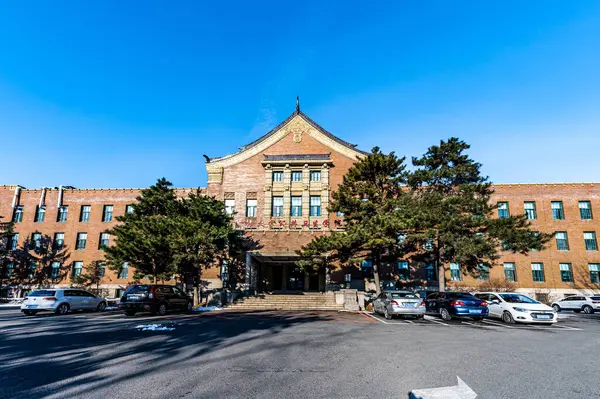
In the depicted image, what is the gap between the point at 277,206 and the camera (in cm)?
3169

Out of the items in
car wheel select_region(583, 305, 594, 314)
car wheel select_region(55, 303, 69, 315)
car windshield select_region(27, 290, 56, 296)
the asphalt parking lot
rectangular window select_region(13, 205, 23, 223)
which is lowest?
car wheel select_region(583, 305, 594, 314)

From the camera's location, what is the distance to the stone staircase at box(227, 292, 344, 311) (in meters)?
23.2

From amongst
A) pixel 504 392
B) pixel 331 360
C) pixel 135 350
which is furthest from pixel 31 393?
pixel 504 392

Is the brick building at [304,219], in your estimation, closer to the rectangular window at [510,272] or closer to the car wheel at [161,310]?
the rectangular window at [510,272]

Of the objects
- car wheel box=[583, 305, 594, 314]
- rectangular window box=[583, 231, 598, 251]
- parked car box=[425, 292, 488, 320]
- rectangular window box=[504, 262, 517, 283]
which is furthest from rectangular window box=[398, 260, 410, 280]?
rectangular window box=[583, 231, 598, 251]

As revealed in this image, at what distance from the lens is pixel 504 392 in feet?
17.4

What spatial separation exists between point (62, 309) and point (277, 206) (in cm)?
A: 1815

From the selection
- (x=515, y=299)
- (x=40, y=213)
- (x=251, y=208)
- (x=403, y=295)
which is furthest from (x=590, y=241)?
(x=40, y=213)

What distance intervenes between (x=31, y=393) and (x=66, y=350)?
11.4 ft

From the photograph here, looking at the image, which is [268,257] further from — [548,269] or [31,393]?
[548,269]

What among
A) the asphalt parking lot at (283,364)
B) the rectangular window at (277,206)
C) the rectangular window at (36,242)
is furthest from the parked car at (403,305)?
the rectangular window at (36,242)

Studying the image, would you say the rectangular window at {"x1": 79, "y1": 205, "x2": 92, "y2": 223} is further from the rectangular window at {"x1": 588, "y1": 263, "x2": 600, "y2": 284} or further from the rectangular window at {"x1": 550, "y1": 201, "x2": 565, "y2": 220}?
the rectangular window at {"x1": 588, "y1": 263, "x2": 600, "y2": 284}

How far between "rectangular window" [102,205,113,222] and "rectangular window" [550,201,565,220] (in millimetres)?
45072

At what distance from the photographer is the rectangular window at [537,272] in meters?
31.0
